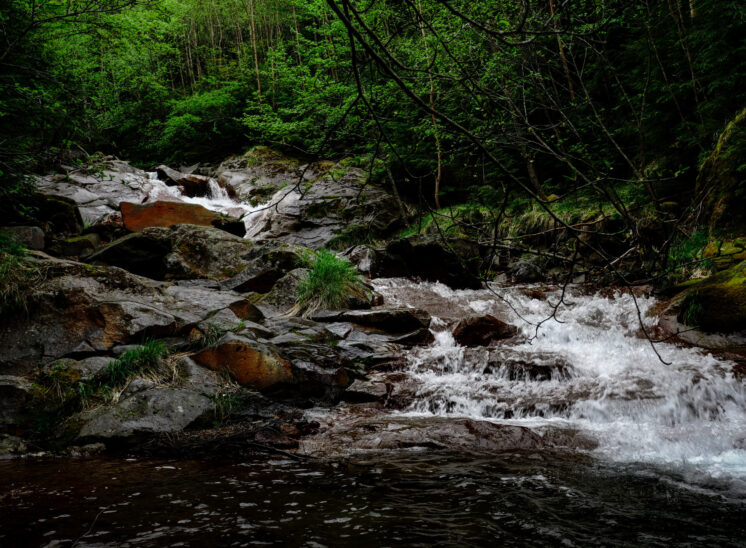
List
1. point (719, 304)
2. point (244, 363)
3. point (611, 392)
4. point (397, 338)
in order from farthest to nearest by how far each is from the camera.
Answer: point (397, 338) < point (719, 304) < point (244, 363) < point (611, 392)

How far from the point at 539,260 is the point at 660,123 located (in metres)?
4.66

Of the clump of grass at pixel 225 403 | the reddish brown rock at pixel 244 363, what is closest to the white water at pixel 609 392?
the reddish brown rock at pixel 244 363

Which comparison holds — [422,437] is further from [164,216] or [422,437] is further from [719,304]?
[164,216]

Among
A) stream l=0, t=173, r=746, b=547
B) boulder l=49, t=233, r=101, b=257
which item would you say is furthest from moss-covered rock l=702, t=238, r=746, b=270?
boulder l=49, t=233, r=101, b=257

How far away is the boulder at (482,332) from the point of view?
25.0 ft

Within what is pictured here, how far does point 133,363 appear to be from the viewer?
5.18 m

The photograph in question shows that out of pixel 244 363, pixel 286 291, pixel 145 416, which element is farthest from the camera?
pixel 286 291

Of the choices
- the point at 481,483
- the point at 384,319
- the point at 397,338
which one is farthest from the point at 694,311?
the point at 481,483

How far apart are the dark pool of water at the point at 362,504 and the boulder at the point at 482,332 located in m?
3.85

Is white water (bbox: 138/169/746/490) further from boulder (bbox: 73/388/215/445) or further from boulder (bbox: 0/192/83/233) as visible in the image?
boulder (bbox: 0/192/83/233)

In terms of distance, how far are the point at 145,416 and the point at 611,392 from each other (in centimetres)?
528

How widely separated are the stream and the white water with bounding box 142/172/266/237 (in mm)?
12872

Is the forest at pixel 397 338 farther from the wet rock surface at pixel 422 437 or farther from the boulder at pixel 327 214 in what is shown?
the boulder at pixel 327 214

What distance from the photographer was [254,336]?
20.6 ft
